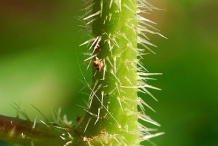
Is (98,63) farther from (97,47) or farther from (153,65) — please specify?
(153,65)

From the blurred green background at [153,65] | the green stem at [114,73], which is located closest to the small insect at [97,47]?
the green stem at [114,73]

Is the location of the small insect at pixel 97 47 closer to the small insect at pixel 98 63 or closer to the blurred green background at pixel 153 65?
the small insect at pixel 98 63

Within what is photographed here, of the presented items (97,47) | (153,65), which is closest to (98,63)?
(97,47)

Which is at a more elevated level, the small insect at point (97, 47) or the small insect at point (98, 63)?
the small insect at point (97, 47)

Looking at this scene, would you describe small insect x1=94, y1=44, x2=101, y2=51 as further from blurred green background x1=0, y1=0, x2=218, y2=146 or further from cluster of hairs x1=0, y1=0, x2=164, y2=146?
blurred green background x1=0, y1=0, x2=218, y2=146

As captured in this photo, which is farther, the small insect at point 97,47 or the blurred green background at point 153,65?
the blurred green background at point 153,65

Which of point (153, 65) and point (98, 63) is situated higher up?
point (98, 63)

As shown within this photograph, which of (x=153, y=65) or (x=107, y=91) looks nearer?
(x=107, y=91)

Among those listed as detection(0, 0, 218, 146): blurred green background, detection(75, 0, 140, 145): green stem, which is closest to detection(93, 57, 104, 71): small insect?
detection(75, 0, 140, 145): green stem

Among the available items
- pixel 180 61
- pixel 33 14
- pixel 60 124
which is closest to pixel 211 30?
pixel 180 61
